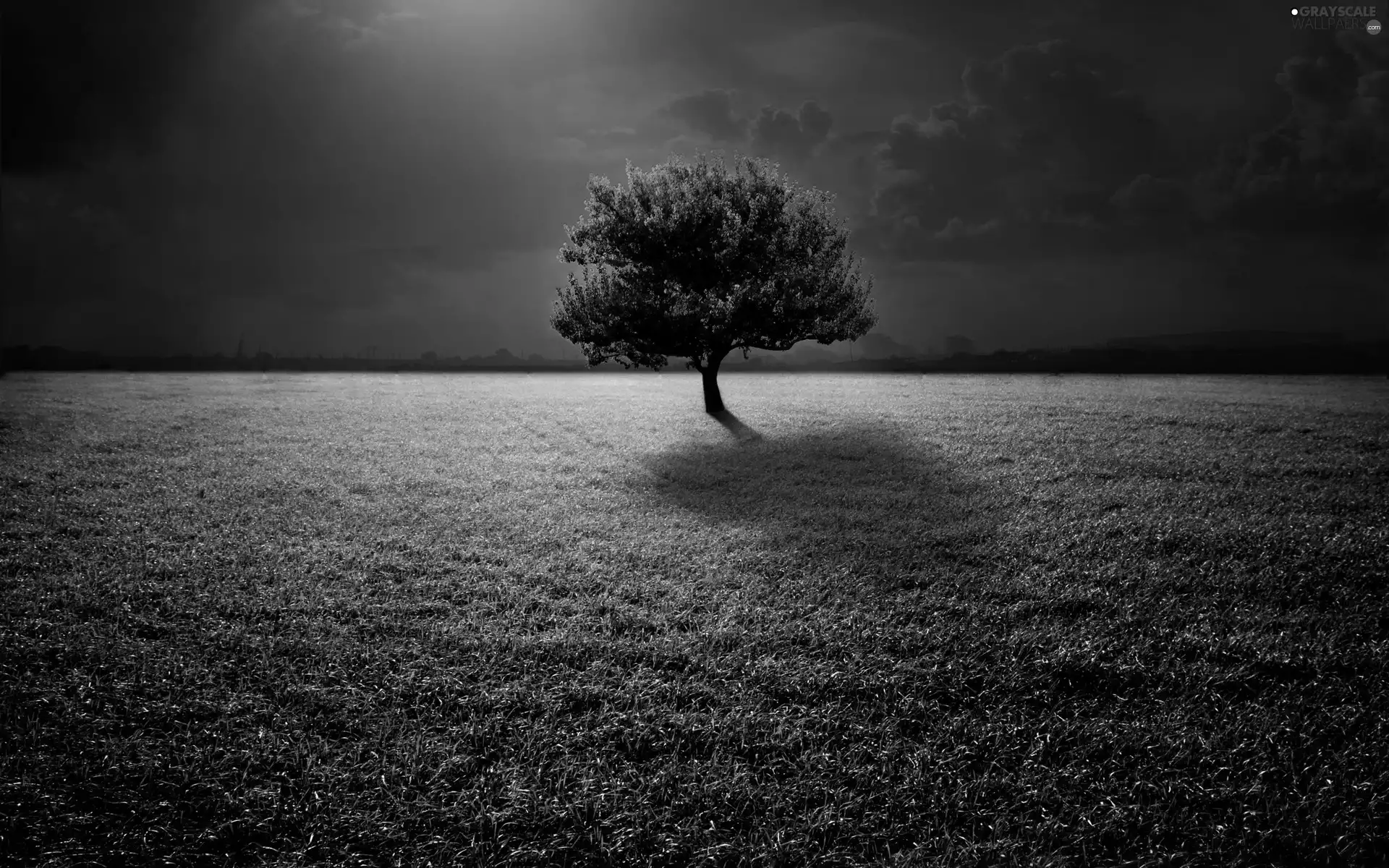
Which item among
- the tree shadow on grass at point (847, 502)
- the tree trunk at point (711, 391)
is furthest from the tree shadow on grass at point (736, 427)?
the tree shadow on grass at point (847, 502)

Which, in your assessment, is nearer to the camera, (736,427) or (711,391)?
(736,427)

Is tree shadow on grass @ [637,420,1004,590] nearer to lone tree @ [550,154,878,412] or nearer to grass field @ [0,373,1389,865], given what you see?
grass field @ [0,373,1389,865]

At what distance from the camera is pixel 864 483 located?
42.2 feet

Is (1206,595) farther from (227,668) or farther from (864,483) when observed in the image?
(227,668)

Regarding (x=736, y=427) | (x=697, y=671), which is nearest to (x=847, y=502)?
(x=697, y=671)

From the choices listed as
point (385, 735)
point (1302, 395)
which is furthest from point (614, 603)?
point (1302, 395)

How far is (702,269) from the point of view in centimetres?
2345

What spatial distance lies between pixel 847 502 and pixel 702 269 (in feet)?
47.7

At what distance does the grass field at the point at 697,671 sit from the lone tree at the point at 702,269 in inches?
441

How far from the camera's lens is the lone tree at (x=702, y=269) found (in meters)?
22.6

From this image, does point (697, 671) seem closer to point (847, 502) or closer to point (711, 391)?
point (847, 502)

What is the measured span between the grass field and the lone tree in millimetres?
11209

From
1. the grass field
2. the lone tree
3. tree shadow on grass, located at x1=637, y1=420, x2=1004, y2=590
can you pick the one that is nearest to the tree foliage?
the lone tree

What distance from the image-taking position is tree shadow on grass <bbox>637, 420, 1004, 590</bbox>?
26.6ft
